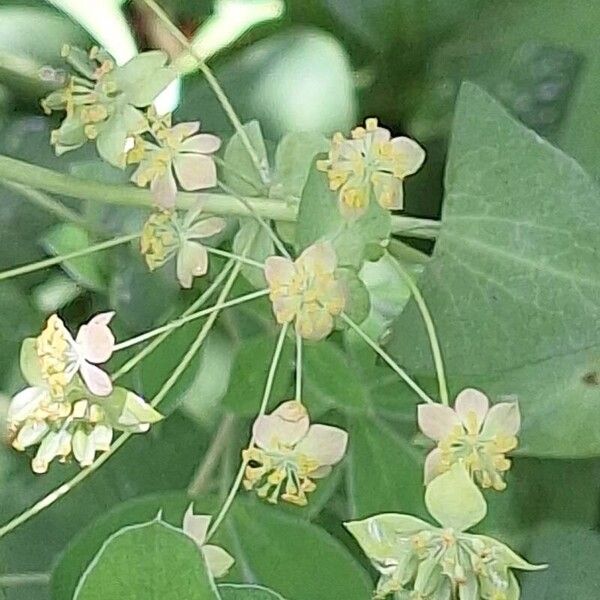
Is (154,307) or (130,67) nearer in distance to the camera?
(130,67)

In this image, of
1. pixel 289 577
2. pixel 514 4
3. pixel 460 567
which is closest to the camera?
pixel 460 567

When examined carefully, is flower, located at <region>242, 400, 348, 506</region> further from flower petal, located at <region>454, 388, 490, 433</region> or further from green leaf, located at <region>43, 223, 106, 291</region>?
green leaf, located at <region>43, 223, 106, 291</region>

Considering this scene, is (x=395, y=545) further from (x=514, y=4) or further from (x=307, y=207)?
(x=514, y=4)

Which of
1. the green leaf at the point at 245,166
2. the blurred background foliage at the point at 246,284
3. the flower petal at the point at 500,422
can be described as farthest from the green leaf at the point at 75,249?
the flower petal at the point at 500,422

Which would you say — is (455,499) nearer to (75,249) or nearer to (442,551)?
(442,551)

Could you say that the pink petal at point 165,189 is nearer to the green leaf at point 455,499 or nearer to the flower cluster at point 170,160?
the flower cluster at point 170,160

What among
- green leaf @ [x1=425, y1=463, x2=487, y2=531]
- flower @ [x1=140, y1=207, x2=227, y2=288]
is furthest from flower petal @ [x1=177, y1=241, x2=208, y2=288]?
green leaf @ [x1=425, y1=463, x2=487, y2=531]

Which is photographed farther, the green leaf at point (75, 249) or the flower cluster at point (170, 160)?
the green leaf at point (75, 249)

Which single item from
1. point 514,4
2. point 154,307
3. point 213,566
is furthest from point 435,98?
point 213,566
